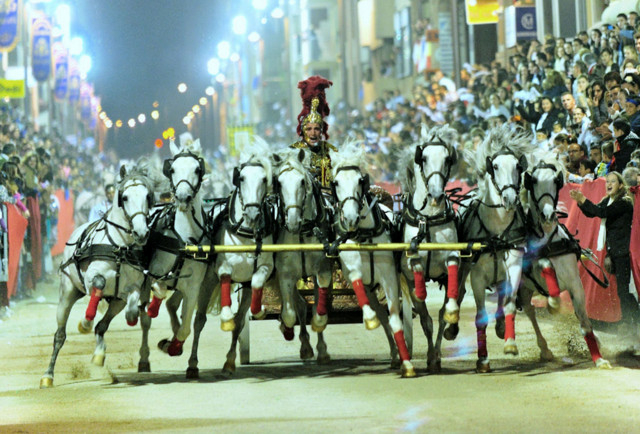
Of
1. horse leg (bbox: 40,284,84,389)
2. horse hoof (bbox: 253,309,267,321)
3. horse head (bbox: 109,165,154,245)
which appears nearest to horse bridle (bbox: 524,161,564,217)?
horse hoof (bbox: 253,309,267,321)

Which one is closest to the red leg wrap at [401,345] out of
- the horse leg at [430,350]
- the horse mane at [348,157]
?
the horse leg at [430,350]

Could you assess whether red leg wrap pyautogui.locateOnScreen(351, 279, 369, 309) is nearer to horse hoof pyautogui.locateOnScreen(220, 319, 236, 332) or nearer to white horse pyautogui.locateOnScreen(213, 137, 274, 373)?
white horse pyautogui.locateOnScreen(213, 137, 274, 373)

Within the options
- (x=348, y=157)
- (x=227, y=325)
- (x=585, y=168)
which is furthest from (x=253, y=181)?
(x=585, y=168)

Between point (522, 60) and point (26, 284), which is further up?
point (522, 60)

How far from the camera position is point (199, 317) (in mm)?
12945

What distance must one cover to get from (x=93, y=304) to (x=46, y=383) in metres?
0.97

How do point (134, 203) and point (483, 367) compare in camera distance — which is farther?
point (483, 367)

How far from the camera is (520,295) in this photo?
13344mm

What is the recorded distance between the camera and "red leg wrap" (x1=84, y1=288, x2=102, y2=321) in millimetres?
11721

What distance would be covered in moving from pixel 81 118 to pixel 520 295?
100.0 m

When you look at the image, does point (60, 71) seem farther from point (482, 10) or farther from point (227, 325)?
point (227, 325)

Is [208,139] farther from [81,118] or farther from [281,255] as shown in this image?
[281,255]

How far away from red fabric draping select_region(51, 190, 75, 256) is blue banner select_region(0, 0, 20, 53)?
19.2ft

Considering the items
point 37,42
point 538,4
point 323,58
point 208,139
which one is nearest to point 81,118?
point 323,58
